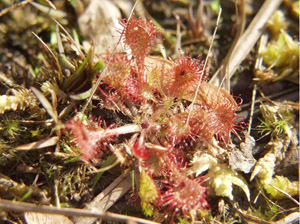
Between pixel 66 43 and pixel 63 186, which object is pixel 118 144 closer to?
pixel 63 186

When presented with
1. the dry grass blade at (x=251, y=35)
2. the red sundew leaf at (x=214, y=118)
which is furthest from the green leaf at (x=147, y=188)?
the dry grass blade at (x=251, y=35)

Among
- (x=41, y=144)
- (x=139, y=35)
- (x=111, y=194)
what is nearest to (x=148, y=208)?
(x=111, y=194)

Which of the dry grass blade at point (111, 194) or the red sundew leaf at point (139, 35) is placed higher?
the red sundew leaf at point (139, 35)

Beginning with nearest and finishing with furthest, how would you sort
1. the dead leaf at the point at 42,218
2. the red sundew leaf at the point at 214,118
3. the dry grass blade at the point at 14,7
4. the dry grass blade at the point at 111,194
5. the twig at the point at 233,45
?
the dead leaf at the point at 42,218
the dry grass blade at the point at 111,194
the red sundew leaf at the point at 214,118
the dry grass blade at the point at 14,7
the twig at the point at 233,45

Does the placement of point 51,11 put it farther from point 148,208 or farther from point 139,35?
point 148,208

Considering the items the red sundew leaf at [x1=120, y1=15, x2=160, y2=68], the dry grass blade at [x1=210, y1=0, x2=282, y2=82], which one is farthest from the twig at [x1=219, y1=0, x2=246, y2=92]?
the red sundew leaf at [x1=120, y1=15, x2=160, y2=68]

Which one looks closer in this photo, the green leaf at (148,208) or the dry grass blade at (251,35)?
the green leaf at (148,208)

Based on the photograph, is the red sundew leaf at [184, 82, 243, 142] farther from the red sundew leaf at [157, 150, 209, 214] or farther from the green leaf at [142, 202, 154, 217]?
the green leaf at [142, 202, 154, 217]

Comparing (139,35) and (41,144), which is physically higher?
(139,35)

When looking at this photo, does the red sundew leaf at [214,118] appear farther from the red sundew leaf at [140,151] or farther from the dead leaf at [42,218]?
the dead leaf at [42,218]

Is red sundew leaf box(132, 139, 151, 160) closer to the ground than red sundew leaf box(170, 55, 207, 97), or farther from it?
closer to the ground

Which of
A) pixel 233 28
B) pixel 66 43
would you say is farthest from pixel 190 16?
pixel 66 43
